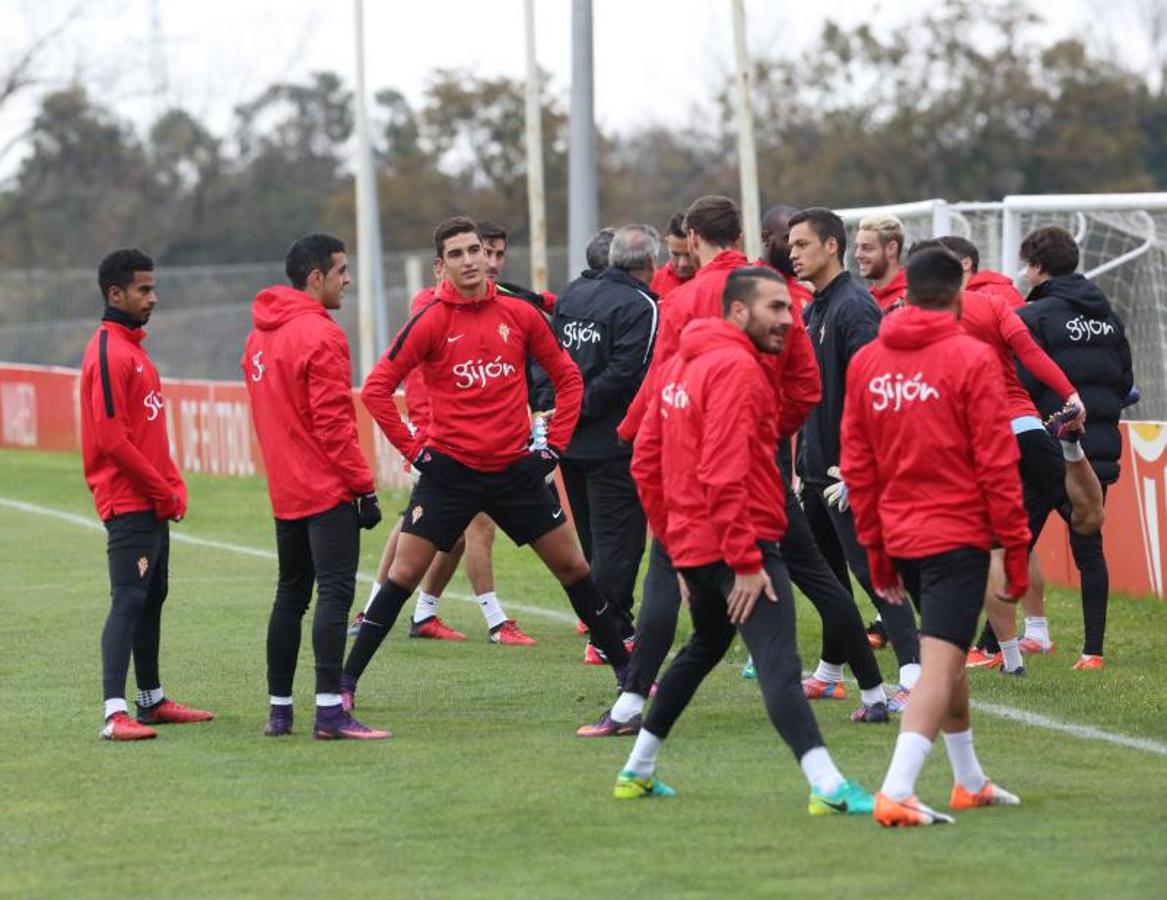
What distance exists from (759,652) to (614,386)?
371 cm

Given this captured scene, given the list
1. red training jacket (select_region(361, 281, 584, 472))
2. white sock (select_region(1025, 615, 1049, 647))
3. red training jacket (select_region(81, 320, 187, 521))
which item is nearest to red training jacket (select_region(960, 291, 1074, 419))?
white sock (select_region(1025, 615, 1049, 647))

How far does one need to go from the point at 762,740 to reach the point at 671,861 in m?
2.17

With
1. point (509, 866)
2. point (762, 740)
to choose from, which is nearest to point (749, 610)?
point (509, 866)

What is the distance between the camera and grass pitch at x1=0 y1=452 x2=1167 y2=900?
6449mm

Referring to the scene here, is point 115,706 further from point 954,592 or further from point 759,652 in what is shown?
point 954,592

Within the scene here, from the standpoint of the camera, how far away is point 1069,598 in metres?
13.7

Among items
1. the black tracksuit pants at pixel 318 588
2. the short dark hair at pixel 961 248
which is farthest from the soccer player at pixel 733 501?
the short dark hair at pixel 961 248

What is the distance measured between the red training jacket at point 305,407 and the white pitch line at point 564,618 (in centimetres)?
277

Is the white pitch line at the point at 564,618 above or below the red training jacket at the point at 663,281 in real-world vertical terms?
below

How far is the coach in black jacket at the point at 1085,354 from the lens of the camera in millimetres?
10641

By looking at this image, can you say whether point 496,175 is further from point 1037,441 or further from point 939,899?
point 939,899

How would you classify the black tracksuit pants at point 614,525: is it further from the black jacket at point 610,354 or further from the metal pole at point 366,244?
the metal pole at point 366,244

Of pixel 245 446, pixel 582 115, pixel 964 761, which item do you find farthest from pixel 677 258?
pixel 245 446

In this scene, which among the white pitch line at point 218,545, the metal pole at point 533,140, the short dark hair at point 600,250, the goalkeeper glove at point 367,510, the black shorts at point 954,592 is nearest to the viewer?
the black shorts at point 954,592
